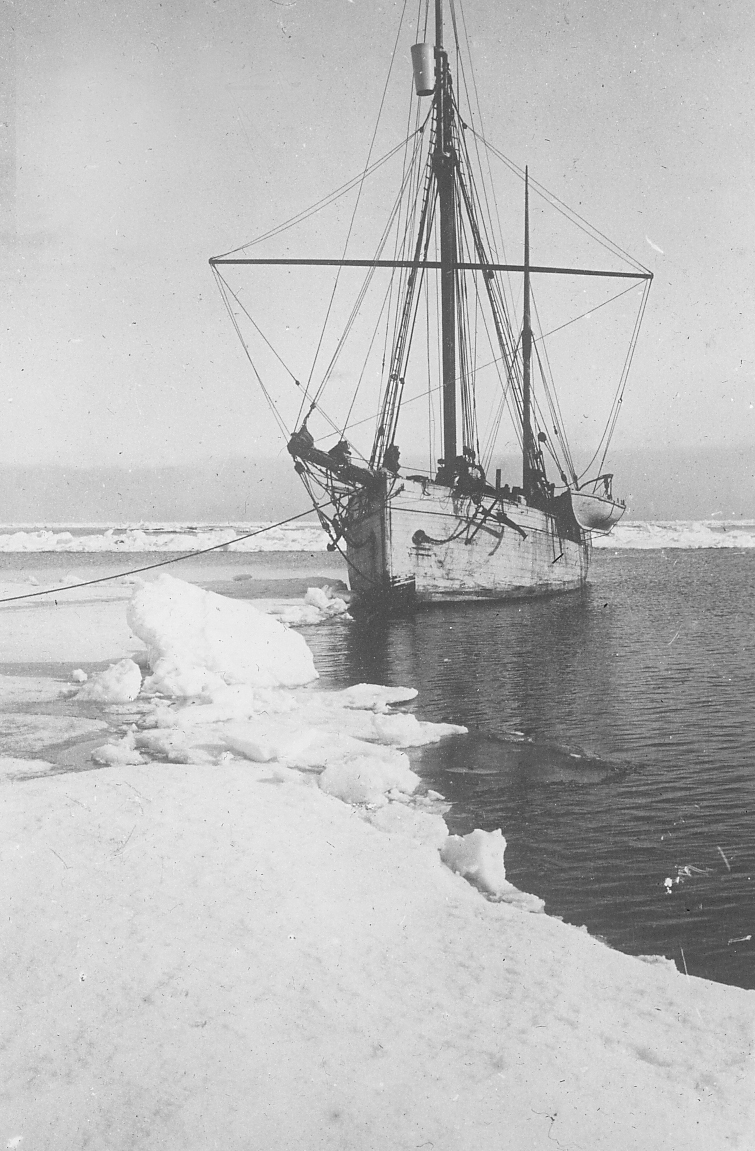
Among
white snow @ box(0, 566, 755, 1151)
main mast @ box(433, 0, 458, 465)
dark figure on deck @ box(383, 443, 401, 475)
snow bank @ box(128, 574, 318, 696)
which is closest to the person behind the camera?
white snow @ box(0, 566, 755, 1151)

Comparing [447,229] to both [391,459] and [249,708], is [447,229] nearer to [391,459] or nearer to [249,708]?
[391,459]

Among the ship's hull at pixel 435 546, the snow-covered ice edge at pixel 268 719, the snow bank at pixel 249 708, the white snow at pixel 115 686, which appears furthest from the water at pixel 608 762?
the ship's hull at pixel 435 546

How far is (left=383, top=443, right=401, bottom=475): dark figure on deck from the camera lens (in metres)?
23.9

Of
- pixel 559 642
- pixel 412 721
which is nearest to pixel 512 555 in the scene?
pixel 559 642

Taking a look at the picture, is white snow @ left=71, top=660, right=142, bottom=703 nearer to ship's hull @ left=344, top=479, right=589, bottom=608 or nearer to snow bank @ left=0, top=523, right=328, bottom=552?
ship's hull @ left=344, top=479, right=589, bottom=608

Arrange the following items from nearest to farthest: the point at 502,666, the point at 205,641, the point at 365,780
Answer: the point at 365,780
the point at 205,641
the point at 502,666

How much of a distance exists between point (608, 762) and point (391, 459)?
1667 centimetres

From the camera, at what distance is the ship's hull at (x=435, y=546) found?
24297mm

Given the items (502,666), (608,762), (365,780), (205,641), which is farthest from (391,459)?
(365,780)

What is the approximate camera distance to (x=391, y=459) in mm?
24172

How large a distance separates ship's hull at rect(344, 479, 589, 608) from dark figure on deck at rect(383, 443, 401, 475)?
0.43 meters

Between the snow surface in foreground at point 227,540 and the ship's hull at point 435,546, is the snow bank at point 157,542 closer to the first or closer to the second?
the snow surface in foreground at point 227,540

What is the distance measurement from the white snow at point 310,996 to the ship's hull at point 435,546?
18.3m

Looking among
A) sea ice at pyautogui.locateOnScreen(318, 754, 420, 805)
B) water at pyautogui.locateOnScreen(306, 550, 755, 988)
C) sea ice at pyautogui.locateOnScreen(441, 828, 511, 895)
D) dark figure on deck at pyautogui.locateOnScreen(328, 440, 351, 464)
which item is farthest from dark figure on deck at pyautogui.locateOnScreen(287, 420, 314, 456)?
sea ice at pyautogui.locateOnScreen(441, 828, 511, 895)
